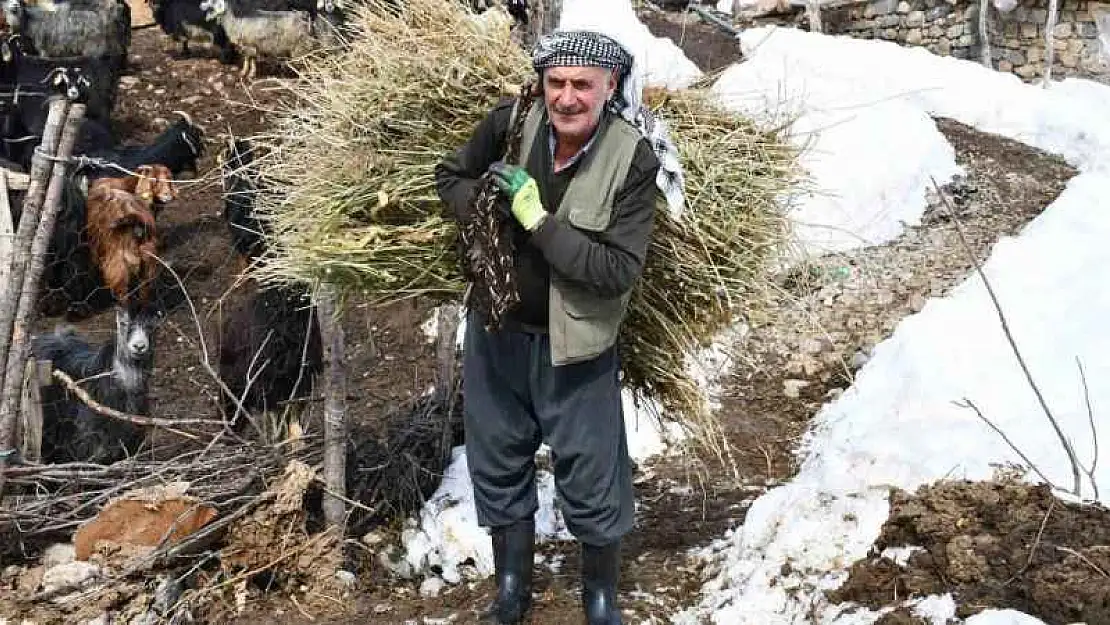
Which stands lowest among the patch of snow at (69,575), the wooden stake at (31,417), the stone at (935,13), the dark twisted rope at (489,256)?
the patch of snow at (69,575)

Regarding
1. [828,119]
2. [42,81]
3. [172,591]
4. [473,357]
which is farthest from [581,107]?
[42,81]

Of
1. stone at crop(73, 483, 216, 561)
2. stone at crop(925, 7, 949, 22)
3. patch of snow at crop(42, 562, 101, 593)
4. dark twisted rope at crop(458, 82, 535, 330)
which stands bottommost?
patch of snow at crop(42, 562, 101, 593)

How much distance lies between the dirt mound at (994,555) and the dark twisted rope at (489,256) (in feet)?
4.50

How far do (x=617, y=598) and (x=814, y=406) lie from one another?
238 centimetres

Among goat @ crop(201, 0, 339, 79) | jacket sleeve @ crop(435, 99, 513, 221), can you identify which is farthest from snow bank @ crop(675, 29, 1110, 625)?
goat @ crop(201, 0, 339, 79)

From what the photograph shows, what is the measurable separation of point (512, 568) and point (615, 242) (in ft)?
4.13

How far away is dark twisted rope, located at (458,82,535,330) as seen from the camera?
2.80 meters

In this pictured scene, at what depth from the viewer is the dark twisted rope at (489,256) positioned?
110 inches

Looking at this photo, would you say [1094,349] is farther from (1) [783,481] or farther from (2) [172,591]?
(2) [172,591]

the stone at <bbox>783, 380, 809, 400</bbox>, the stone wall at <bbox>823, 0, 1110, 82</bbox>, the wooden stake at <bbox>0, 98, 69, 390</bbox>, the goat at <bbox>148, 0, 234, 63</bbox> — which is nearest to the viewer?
the wooden stake at <bbox>0, 98, 69, 390</bbox>

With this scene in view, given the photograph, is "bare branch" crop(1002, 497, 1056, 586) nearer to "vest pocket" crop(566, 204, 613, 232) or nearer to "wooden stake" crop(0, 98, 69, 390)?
"vest pocket" crop(566, 204, 613, 232)

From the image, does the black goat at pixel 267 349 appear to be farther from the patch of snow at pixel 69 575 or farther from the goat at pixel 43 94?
the goat at pixel 43 94

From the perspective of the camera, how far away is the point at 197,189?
9.53 m

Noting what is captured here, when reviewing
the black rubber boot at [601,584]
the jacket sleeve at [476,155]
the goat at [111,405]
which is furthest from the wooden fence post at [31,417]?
the black rubber boot at [601,584]
